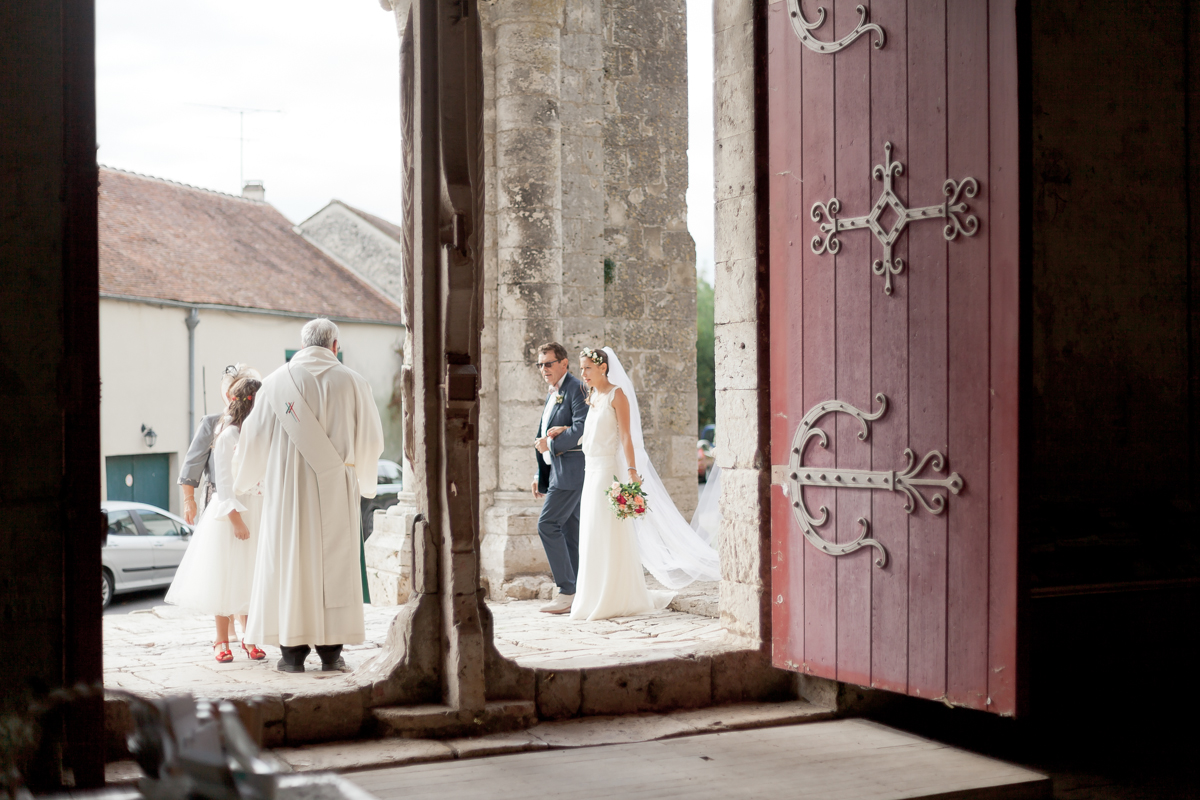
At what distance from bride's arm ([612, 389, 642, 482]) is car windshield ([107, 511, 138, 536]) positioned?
300 inches

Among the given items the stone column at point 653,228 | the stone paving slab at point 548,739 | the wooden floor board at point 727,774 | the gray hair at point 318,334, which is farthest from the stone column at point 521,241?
the wooden floor board at point 727,774

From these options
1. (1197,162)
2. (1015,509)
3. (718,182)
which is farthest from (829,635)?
(1197,162)

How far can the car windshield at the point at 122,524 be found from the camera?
11.7 metres

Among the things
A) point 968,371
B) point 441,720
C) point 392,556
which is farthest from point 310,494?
point 968,371

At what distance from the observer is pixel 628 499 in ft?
19.7

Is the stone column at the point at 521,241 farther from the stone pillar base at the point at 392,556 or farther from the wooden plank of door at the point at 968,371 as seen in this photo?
the wooden plank of door at the point at 968,371

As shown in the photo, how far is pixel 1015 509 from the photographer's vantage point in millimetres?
3588

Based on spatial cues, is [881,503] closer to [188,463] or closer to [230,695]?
[230,695]

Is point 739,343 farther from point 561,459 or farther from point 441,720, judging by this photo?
point 561,459

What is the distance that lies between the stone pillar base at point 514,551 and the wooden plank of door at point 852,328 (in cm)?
299

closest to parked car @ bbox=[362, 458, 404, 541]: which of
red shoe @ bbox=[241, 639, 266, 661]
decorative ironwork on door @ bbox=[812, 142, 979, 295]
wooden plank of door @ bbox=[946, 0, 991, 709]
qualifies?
red shoe @ bbox=[241, 639, 266, 661]

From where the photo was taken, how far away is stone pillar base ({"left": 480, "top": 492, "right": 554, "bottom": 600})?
684 centimetres

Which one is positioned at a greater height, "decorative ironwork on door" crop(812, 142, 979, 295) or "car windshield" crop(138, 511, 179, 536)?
"decorative ironwork on door" crop(812, 142, 979, 295)

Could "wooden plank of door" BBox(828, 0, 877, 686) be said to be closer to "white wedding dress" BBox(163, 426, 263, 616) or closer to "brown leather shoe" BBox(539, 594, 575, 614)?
"brown leather shoe" BBox(539, 594, 575, 614)
